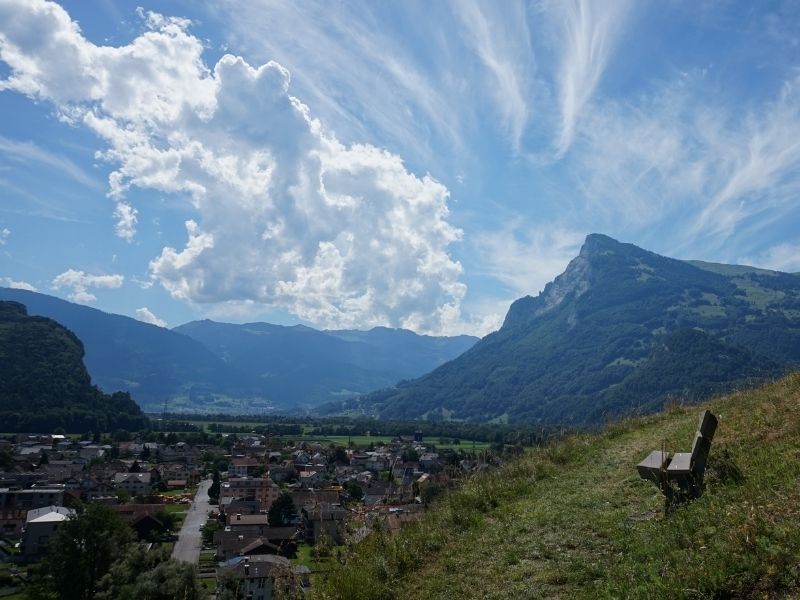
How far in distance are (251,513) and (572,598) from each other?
226ft

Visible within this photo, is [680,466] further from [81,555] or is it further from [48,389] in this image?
[48,389]

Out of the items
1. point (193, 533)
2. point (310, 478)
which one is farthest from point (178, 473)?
point (193, 533)

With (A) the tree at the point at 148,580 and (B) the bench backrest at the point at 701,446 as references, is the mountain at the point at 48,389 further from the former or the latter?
(B) the bench backrest at the point at 701,446

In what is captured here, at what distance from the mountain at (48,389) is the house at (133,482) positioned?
67.9 metres

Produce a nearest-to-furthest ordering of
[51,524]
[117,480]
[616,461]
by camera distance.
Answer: [616,461] < [51,524] < [117,480]

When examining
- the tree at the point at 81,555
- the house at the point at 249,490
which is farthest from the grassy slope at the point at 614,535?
the house at the point at 249,490

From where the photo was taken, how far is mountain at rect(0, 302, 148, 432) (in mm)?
143250

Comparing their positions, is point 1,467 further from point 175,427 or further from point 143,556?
point 175,427

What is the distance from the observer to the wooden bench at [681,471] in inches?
285

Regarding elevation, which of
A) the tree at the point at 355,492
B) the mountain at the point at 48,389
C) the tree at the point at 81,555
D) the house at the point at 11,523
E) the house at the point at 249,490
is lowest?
the house at the point at 11,523

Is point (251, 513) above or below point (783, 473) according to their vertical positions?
below

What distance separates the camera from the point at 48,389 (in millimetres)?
151375

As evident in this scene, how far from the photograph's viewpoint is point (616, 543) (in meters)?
6.96

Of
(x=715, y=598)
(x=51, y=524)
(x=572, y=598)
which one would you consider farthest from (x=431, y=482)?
(x=51, y=524)
